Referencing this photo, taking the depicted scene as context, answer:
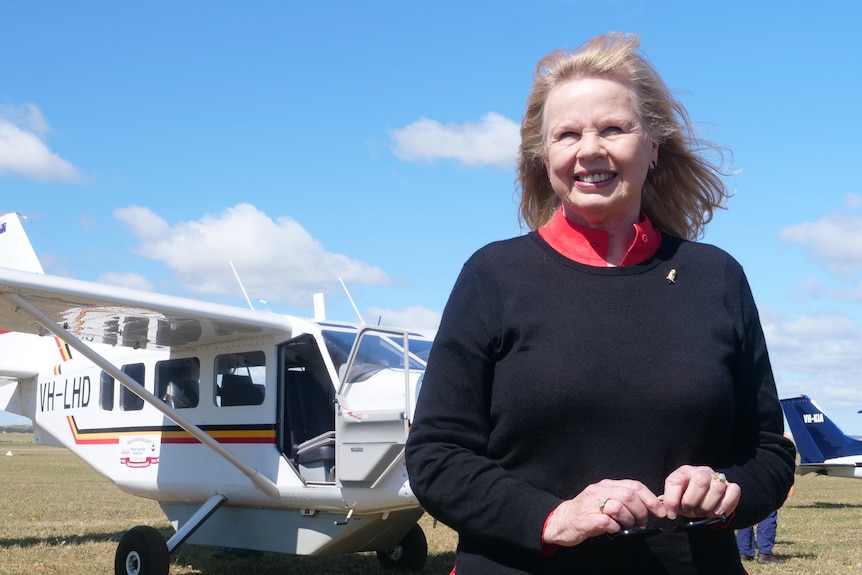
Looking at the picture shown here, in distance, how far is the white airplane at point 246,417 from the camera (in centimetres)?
735

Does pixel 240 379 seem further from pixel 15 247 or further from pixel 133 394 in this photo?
pixel 15 247

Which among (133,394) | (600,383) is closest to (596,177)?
(600,383)

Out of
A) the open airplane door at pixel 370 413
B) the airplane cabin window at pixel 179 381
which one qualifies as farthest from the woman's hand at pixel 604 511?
the airplane cabin window at pixel 179 381

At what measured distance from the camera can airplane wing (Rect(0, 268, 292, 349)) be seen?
24.2ft

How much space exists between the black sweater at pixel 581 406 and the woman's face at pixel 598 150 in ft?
0.31

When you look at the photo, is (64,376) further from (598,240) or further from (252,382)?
(598,240)

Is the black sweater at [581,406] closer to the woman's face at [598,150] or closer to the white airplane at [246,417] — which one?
the woman's face at [598,150]

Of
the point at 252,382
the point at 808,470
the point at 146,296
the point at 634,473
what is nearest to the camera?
the point at 634,473

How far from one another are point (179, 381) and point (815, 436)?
48.4ft

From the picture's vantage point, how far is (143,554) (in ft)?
25.5

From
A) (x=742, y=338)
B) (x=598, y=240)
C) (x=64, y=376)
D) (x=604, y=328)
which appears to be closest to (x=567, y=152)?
(x=598, y=240)

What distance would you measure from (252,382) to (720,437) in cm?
747

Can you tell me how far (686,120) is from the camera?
1554 millimetres

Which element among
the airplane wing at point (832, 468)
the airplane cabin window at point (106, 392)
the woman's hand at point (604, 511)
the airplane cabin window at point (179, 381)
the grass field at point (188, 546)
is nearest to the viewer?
the woman's hand at point (604, 511)
